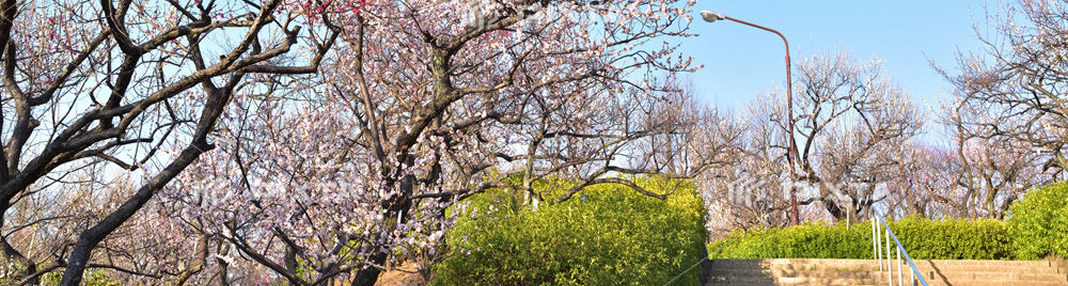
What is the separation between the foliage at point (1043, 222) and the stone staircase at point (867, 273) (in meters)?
0.37

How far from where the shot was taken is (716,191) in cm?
2752

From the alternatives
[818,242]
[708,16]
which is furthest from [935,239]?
[708,16]

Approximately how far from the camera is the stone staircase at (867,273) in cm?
1184

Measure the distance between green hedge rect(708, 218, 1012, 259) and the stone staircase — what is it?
8.06ft

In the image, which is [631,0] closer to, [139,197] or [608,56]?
[608,56]

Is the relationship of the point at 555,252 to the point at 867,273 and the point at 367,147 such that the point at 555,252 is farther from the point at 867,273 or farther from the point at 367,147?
the point at 867,273

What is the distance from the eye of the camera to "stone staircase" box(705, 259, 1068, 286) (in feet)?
38.8

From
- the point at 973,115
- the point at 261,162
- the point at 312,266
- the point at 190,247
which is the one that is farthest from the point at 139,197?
the point at 973,115

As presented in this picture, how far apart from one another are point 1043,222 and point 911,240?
10.3 feet

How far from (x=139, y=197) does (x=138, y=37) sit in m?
2.90

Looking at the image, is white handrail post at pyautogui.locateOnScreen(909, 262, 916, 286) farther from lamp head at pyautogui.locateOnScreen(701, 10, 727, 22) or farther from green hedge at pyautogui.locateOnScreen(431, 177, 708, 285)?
Answer: lamp head at pyautogui.locateOnScreen(701, 10, 727, 22)

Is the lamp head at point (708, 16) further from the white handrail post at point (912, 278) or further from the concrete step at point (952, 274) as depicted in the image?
the white handrail post at point (912, 278)

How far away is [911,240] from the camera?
15.7m

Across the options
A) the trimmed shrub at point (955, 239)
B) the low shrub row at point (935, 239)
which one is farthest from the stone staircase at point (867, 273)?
the trimmed shrub at point (955, 239)
